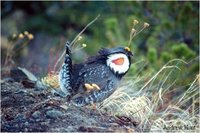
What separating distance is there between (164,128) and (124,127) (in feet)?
2.09

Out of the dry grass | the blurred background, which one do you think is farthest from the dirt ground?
the blurred background

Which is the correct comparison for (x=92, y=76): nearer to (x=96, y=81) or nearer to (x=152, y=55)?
(x=96, y=81)

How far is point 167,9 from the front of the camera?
1141 centimetres

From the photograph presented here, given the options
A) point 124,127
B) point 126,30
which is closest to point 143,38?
point 126,30

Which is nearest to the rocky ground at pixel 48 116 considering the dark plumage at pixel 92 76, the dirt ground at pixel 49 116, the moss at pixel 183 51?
the dirt ground at pixel 49 116

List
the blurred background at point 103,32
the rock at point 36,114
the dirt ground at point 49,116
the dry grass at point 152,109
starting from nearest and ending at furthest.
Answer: the dirt ground at point 49,116
the rock at point 36,114
the dry grass at point 152,109
the blurred background at point 103,32

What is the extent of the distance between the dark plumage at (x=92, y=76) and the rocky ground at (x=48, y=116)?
0.12 meters

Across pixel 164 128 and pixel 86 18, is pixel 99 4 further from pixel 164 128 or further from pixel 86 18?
pixel 164 128

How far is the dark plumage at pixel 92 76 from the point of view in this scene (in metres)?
6.21

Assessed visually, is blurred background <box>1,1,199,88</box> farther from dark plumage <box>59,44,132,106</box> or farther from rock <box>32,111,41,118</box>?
rock <box>32,111,41,118</box>

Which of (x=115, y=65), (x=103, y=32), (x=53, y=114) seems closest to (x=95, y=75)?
(x=115, y=65)

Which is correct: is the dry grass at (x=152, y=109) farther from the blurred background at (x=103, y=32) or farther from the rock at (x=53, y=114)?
the rock at (x=53, y=114)

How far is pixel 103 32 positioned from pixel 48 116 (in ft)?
33.6

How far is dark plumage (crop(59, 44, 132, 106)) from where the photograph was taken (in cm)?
621
